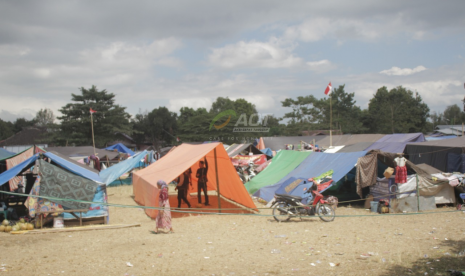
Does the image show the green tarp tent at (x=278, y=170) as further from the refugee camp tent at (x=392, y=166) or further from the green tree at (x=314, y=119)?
the green tree at (x=314, y=119)

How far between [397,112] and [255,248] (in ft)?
175

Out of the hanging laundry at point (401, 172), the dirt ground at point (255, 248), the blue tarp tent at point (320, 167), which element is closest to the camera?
the dirt ground at point (255, 248)

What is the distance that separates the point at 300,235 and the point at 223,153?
4162 mm

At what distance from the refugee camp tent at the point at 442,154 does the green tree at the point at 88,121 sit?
37568mm

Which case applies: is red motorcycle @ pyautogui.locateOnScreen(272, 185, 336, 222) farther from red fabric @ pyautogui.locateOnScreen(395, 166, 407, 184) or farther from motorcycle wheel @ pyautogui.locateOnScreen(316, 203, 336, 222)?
red fabric @ pyautogui.locateOnScreen(395, 166, 407, 184)

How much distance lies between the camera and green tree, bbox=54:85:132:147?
151ft

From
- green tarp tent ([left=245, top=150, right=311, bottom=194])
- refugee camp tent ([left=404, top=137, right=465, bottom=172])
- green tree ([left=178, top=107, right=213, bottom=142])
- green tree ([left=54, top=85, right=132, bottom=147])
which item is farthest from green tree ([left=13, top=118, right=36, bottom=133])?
refugee camp tent ([left=404, top=137, right=465, bottom=172])

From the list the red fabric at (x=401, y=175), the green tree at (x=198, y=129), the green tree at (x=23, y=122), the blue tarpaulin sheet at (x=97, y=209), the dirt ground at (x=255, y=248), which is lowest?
the dirt ground at (x=255, y=248)

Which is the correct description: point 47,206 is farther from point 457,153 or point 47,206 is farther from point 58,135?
point 58,135

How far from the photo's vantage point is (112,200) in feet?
49.5

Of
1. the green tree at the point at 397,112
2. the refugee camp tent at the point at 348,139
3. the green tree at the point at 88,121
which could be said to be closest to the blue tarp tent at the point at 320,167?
the refugee camp tent at the point at 348,139

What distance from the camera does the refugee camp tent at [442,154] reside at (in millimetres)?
14453

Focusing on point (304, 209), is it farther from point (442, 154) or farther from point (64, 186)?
point (442, 154)

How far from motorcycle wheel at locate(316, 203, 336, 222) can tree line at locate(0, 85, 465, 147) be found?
32.0 metres
